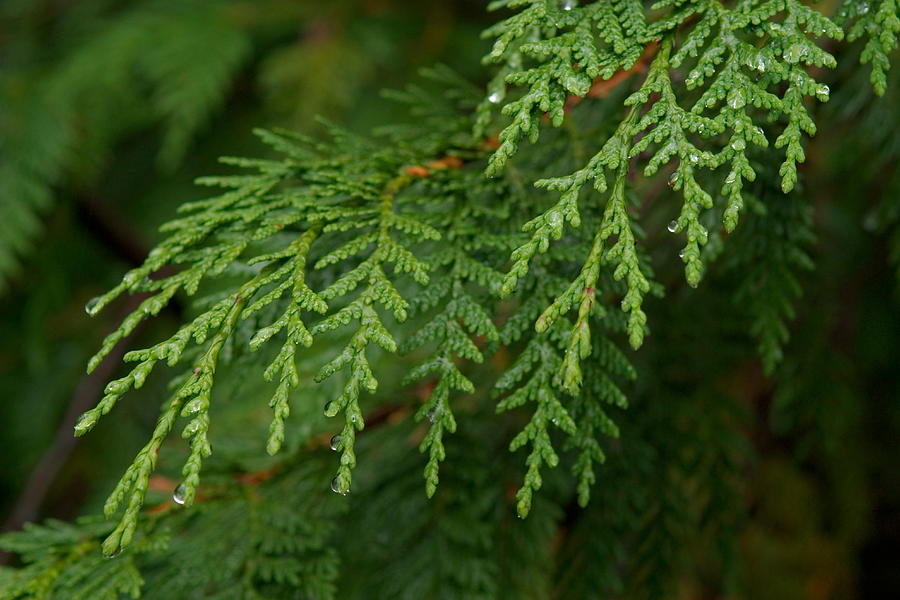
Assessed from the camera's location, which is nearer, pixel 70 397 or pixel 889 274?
pixel 889 274

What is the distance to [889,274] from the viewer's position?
1942mm

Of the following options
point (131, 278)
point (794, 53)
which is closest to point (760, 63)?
point (794, 53)

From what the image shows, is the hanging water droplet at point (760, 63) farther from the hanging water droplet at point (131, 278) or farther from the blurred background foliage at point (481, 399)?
the hanging water droplet at point (131, 278)

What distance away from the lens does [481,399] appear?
5.03 feet

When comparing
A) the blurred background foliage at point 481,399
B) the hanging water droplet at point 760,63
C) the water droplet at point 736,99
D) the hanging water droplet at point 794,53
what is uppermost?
the hanging water droplet at point 794,53

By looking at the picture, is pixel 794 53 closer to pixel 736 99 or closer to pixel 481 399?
pixel 736 99

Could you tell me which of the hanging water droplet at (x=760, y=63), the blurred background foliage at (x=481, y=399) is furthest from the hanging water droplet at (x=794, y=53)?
the blurred background foliage at (x=481, y=399)

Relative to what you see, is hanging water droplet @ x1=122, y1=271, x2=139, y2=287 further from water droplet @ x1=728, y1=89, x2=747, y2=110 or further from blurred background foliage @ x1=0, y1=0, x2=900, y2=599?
water droplet @ x1=728, y1=89, x2=747, y2=110

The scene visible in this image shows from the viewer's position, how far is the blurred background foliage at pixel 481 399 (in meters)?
1.39

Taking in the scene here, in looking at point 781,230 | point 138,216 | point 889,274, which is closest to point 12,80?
point 138,216

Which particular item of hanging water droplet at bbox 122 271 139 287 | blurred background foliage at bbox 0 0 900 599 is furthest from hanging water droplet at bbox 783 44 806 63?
hanging water droplet at bbox 122 271 139 287

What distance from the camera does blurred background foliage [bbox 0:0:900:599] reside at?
1387 millimetres

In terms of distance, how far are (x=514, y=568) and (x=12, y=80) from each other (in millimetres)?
2172

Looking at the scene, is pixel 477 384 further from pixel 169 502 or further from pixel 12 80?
pixel 12 80
